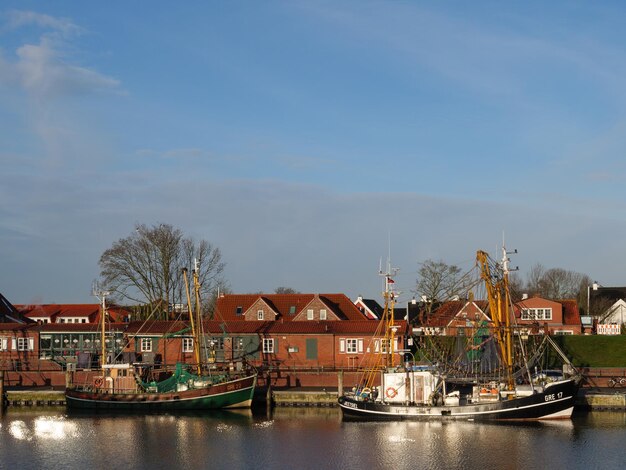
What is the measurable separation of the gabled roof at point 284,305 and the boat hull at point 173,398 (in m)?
23.4

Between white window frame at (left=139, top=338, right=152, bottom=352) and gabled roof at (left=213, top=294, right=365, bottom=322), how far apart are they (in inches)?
465

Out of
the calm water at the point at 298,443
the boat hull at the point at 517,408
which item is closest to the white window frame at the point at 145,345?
Answer: the calm water at the point at 298,443

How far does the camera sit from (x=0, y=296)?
327 ft

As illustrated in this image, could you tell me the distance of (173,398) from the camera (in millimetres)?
59125

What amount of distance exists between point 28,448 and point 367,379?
2437 centimetres

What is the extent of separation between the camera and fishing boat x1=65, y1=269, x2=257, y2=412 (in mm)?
58438

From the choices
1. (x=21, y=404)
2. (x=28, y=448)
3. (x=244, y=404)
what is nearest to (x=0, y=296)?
(x=21, y=404)

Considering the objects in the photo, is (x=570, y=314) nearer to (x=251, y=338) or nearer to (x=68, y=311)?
(x=251, y=338)

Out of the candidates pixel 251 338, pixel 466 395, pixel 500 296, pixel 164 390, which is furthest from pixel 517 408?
pixel 251 338

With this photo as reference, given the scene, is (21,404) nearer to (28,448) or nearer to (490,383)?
(28,448)

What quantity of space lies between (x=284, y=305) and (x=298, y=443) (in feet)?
131

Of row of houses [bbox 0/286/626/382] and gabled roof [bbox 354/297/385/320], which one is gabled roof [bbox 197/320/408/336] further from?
gabled roof [bbox 354/297/385/320]

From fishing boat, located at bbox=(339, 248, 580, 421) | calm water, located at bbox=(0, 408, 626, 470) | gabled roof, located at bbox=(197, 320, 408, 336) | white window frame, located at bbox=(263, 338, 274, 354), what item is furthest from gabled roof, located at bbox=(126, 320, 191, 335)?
fishing boat, located at bbox=(339, 248, 580, 421)

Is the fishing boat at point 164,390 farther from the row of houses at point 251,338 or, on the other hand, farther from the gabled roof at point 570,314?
the gabled roof at point 570,314
